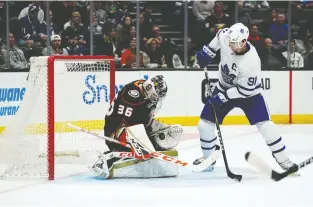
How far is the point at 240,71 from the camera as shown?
17.7ft

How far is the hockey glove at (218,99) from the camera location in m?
5.54

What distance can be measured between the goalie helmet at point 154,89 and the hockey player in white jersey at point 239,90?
541mm

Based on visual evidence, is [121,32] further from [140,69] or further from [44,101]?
[44,101]

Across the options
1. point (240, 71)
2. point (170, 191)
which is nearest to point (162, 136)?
point (170, 191)

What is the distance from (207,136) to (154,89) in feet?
2.49

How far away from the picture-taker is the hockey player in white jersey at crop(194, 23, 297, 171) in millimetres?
5395

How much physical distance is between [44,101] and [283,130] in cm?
449

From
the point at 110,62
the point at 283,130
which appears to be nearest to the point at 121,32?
the point at 283,130

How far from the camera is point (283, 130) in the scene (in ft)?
30.0

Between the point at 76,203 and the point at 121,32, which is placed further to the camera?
the point at 121,32

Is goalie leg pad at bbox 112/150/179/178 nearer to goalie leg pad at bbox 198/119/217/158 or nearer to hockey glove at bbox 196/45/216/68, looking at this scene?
goalie leg pad at bbox 198/119/217/158

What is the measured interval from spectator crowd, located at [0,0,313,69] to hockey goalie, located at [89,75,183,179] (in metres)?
3.74

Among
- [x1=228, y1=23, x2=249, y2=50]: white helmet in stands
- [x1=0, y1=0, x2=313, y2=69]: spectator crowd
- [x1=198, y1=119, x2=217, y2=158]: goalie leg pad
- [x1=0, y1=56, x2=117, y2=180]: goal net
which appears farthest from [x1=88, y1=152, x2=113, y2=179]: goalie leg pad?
[x1=0, y1=0, x2=313, y2=69]: spectator crowd

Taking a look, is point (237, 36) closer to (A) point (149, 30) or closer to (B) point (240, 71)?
(B) point (240, 71)
